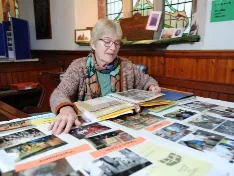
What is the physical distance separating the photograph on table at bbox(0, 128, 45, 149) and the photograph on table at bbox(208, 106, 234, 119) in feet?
2.39

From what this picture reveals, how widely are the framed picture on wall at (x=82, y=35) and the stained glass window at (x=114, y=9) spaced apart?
0.43m

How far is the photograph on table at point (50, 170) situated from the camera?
47 cm

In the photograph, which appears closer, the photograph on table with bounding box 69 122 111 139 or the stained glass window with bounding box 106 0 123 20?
the photograph on table with bounding box 69 122 111 139

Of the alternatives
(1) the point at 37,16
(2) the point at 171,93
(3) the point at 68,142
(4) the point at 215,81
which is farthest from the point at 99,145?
(1) the point at 37,16

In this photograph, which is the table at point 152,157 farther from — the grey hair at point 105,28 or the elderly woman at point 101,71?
the grey hair at point 105,28

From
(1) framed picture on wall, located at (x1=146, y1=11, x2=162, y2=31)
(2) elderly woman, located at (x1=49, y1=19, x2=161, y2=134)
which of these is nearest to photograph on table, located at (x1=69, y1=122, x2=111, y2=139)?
(2) elderly woman, located at (x1=49, y1=19, x2=161, y2=134)

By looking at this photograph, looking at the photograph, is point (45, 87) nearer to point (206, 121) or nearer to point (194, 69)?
point (194, 69)

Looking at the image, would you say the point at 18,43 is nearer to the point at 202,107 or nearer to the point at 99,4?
the point at 99,4

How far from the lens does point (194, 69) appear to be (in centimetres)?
189

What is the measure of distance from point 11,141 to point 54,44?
121 inches

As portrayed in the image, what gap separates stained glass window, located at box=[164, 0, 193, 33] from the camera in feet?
6.98

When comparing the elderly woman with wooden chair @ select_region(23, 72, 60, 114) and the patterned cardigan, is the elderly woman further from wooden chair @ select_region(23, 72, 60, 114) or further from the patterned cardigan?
wooden chair @ select_region(23, 72, 60, 114)

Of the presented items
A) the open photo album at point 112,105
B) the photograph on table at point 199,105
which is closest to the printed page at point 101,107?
the open photo album at point 112,105

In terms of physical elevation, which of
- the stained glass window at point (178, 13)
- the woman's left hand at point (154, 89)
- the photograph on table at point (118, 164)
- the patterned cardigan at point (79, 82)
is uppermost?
the stained glass window at point (178, 13)
